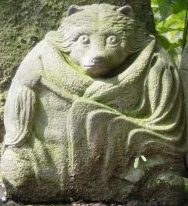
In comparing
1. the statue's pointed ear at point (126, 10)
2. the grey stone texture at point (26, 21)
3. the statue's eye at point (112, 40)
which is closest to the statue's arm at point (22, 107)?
the statue's eye at point (112, 40)

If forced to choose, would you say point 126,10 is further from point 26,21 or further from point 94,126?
point 26,21

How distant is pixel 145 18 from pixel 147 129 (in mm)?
1151

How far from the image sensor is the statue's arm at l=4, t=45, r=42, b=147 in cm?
276

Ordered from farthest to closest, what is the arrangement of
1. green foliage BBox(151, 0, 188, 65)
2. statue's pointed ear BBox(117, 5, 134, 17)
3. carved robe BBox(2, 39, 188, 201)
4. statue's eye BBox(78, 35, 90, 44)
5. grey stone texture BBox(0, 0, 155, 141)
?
green foliage BBox(151, 0, 188, 65)
grey stone texture BBox(0, 0, 155, 141)
statue's pointed ear BBox(117, 5, 134, 17)
statue's eye BBox(78, 35, 90, 44)
carved robe BBox(2, 39, 188, 201)

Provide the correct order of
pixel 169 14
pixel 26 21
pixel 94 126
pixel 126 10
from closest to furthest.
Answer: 1. pixel 94 126
2. pixel 126 10
3. pixel 26 21
4. pixel 169 14

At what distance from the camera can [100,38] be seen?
111 inches

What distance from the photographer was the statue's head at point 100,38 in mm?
2807

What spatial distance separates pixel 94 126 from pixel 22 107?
418 millimetres

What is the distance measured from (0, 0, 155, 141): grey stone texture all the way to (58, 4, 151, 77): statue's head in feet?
2.10

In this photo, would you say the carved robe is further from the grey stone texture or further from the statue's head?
the grey stone texture

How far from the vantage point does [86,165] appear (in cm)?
274

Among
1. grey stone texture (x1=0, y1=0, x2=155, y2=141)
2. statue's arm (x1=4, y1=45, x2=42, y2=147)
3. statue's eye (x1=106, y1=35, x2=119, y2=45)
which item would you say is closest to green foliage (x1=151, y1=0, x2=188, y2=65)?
grey stone texture (x1=0, y1=0, x2=155, y2=141)

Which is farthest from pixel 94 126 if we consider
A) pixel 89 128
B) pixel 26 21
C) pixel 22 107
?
pixel 26 21

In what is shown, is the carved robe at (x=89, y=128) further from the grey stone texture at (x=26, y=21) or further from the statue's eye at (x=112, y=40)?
the grey stone texture at (x=26, y=21)
